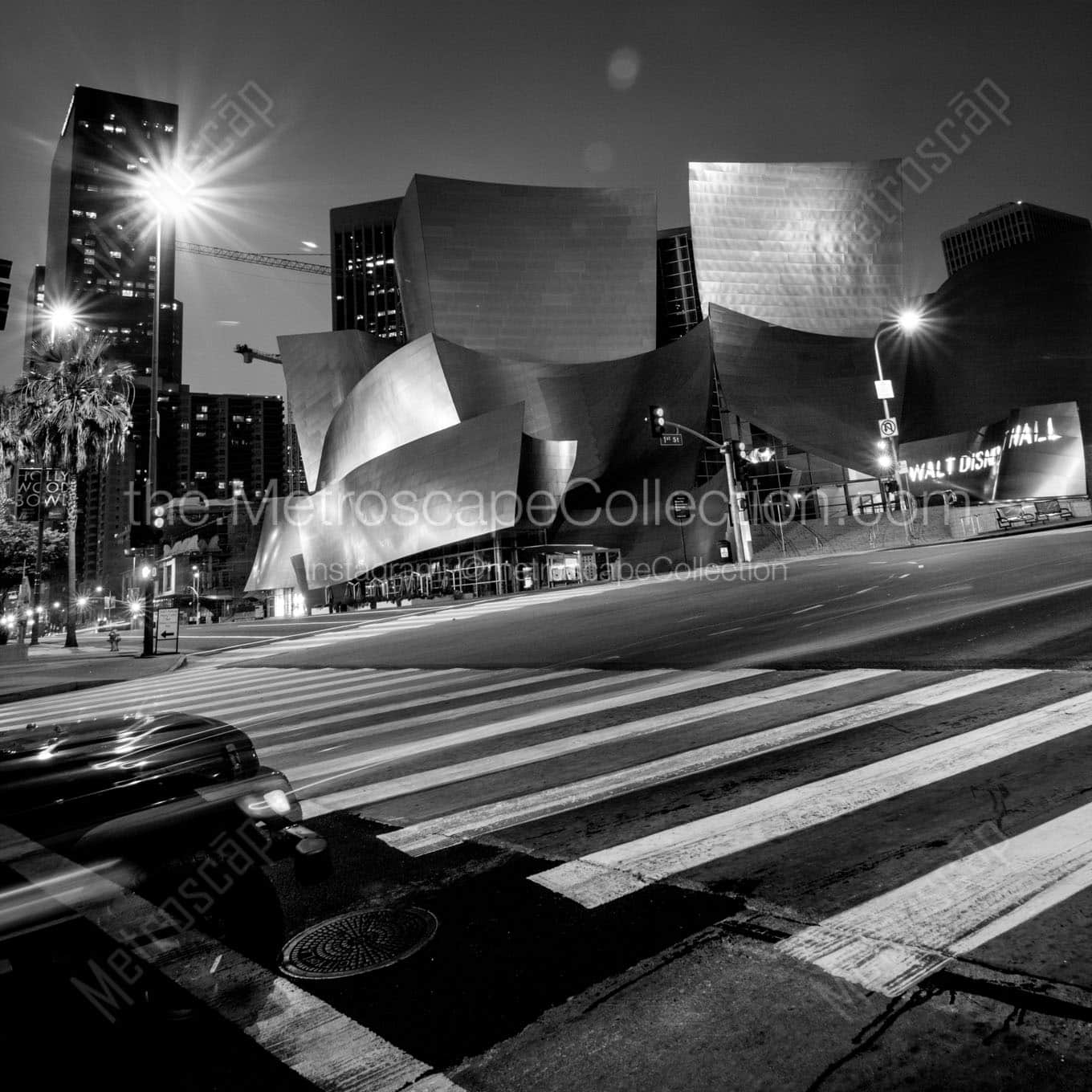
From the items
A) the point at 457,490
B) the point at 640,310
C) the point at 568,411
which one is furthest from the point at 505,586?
the point at 640,310

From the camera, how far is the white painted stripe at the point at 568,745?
17.1 ft

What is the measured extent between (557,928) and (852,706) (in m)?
4.51

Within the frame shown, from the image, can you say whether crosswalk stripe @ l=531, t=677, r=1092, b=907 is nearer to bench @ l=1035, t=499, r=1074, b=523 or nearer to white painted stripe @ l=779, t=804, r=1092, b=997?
white painted stripe @ l=779, t=804, r=1092, b=997

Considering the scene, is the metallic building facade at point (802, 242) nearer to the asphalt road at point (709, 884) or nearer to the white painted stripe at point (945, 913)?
the asphalt road at point (709, 884)

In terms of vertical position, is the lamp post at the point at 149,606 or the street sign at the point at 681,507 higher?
the street sign at the point at 681,507

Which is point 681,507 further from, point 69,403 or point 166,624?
point 69,403

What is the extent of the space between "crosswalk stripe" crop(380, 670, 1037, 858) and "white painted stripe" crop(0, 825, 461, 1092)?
1359 mm

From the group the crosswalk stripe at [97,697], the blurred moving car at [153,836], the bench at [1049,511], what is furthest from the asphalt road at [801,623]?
the bench at [1049,511]

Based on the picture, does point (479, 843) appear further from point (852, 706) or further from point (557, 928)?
point (852, 706)

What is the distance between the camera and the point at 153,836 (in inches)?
106

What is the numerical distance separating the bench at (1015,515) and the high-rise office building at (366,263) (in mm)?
131141

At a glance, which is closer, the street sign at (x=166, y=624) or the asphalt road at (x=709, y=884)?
the asphalt road at (x=709, y=884)

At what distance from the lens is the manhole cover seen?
9.02ft

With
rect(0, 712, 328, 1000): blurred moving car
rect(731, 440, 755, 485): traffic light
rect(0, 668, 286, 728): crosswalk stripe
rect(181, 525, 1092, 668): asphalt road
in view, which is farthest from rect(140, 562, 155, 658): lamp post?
rect(731, 440, 755, 485): traffic light
